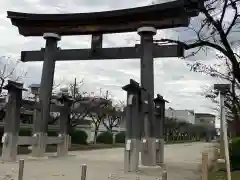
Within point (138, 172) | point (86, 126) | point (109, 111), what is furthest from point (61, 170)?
point (86, 126)

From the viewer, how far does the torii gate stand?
16.6 m

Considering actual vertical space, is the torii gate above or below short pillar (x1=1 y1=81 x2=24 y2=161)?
above

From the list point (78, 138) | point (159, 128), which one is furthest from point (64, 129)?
point (78, 138)

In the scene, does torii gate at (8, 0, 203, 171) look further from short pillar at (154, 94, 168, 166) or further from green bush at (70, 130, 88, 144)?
green bush at (70, 130, 88, 144)

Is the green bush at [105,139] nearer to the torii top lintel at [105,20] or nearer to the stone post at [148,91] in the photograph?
the torii top lintel at [105,20]

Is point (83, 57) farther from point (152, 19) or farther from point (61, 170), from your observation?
point (61, 170)

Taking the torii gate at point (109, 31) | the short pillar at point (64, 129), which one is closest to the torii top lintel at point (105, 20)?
the torii gate at point (109, 31)

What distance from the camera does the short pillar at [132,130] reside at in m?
14.0

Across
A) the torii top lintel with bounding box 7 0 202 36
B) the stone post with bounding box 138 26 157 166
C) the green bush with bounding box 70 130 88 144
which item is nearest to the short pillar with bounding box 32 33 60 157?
the torii top lintel with bounding box 7 0 202 36

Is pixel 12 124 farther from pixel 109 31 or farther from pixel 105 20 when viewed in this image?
pixel 105 20

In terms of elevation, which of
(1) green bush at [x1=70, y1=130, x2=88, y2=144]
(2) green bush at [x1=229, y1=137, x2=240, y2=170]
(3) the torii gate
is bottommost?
(2) green bush at [x1=229, y1=137, x2=240, y2=170]

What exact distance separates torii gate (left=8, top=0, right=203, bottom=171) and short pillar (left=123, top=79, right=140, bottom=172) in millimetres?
1456

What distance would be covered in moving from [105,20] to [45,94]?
4987 millimetres

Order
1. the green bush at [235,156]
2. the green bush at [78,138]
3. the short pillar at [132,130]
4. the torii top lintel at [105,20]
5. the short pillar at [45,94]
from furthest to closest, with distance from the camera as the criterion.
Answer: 1. the green bush at [78,138]
2. the short pillar at [45,94]
3. the torii top lintel at [105,20]
4. the green bush at [235,156]
5. the short pillar at [132,130]
